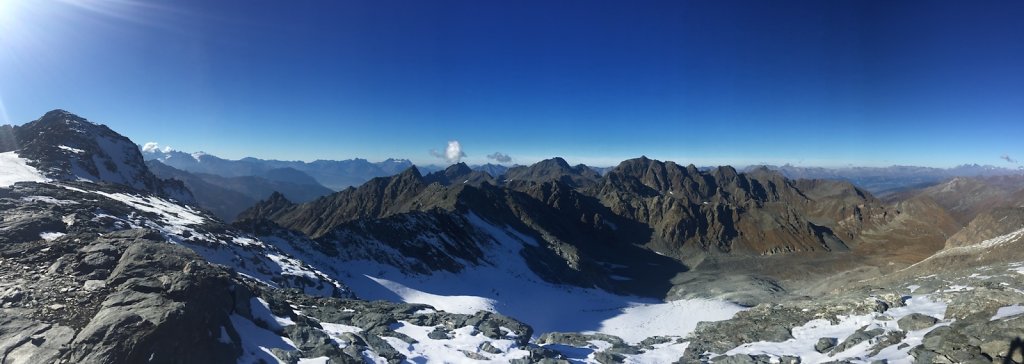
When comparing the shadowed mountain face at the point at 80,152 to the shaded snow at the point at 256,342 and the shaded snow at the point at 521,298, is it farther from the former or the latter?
the shaded snow at the point at 256,342

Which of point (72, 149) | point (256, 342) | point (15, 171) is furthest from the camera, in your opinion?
point (72, 149)

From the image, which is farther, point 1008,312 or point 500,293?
point 500,293

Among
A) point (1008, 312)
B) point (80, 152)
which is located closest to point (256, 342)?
point (1008, 312)

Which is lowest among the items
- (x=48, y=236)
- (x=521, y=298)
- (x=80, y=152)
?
(x=521, y=298)

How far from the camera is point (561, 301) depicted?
268 feet

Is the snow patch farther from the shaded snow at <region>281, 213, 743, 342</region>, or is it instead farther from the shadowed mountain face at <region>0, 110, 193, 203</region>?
the shadowed mountain face at <region>0, 110, 193, 203</region>

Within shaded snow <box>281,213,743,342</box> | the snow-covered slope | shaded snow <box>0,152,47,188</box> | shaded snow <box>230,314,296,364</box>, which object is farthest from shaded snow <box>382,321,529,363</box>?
shaded snow <box>0,152,47,188</box>

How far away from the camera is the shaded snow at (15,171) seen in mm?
44000

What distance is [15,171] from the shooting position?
48906 millimetres

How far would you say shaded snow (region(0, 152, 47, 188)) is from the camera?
44000 mm

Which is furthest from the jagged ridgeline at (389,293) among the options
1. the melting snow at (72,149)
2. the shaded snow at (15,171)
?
the melting snow at (72,149)

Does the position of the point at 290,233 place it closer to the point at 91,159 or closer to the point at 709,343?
the point at 91,159

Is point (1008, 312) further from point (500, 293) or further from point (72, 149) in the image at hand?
point (72, 149)

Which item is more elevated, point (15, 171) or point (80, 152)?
point (80, 152)
